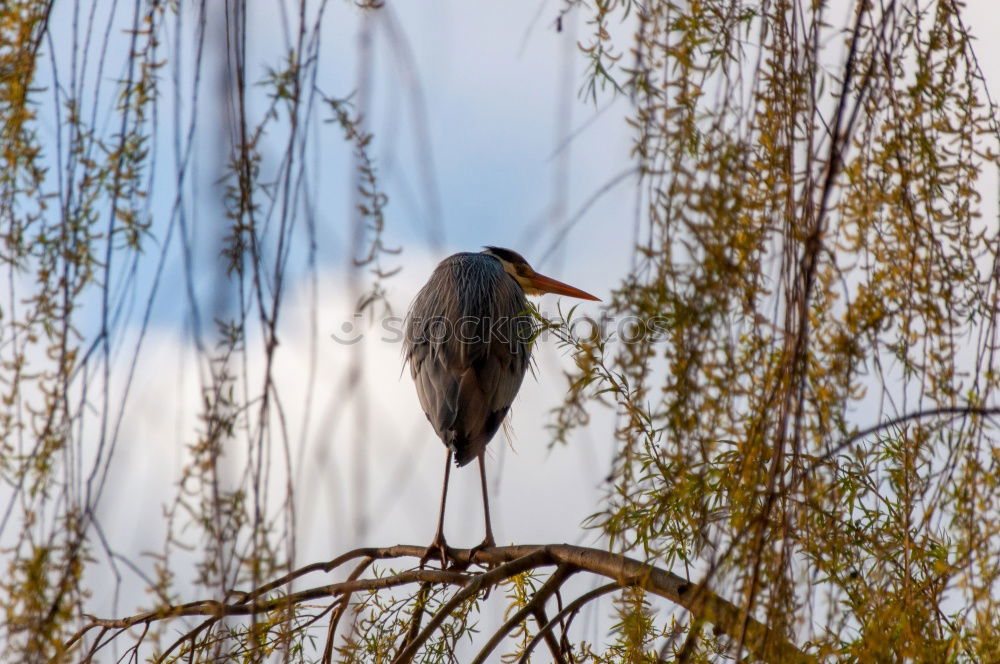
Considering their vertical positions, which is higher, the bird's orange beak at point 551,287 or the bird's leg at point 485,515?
the bird's orange beak at point 551,287

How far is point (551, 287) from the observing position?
4.20 metres

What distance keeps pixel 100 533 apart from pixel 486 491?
246 centimetres

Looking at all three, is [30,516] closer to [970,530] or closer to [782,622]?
[782,622]

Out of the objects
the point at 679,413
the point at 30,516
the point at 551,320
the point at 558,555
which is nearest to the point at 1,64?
the point at 30,516

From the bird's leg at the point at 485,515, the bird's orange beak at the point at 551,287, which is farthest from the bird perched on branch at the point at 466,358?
the bird's orange beak at the point at 551,287

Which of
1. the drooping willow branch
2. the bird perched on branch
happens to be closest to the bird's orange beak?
the bird perched on branch

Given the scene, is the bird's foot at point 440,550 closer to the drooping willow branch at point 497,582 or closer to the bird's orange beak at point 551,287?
the drooping willow branch at point 497,582

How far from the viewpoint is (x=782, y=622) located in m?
1.18

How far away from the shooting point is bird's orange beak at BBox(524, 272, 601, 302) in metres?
4.04

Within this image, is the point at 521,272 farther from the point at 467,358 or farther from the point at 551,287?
the point at 467,358

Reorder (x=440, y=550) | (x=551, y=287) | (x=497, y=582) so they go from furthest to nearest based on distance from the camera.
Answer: (x=551, y=287)
(x=440, y=550)
(x=497, y=582)

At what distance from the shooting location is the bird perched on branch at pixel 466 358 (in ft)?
10.1

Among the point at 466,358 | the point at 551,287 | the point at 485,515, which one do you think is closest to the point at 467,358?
the point at 466,358

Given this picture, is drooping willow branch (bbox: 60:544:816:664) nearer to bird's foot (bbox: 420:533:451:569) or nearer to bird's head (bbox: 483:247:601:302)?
bird's foot (bbox: 420:533:451:569)
